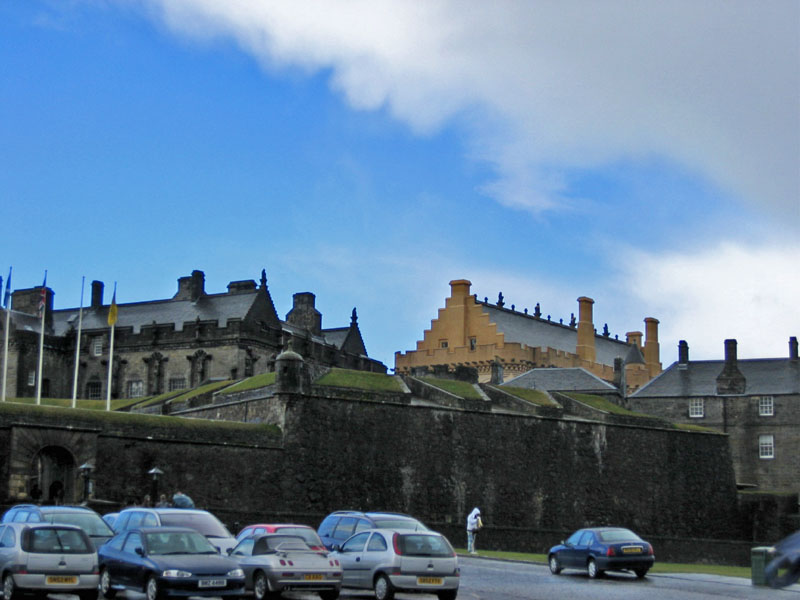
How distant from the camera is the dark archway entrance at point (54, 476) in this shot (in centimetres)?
3747

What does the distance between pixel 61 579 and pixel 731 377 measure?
53687 mm

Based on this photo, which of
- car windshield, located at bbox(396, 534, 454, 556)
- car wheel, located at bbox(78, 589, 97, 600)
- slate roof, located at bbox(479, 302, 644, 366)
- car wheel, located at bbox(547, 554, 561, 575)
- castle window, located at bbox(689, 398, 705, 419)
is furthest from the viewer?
slate roof, located at bbox(479, 302, 644, 366)

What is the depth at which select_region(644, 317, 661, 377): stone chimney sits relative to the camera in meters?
91.5

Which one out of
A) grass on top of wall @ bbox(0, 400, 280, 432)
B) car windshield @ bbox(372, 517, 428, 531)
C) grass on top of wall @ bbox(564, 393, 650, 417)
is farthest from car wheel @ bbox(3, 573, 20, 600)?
grass on top of wall @ bbox(564, 393, 650, 417)

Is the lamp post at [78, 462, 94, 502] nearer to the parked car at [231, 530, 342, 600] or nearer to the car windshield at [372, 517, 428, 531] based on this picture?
the car windshield at [372, 517, 428, 531]

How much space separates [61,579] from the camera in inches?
747

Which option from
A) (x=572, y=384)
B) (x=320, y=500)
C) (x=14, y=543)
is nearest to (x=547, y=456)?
(x=320, y=500)

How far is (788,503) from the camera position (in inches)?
2318

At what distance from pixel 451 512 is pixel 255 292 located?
2231 centimetres

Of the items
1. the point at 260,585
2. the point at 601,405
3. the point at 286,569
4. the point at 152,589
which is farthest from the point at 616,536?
the point at 601,405

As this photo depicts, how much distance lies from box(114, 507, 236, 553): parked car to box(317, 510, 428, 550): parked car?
259 centimetres

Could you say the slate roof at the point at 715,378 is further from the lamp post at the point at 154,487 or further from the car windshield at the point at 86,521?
the car windshield at the point at 86,521

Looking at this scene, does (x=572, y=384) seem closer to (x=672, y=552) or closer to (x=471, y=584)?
(x=672, y=552)

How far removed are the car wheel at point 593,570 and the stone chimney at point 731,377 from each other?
41296 millimetres
